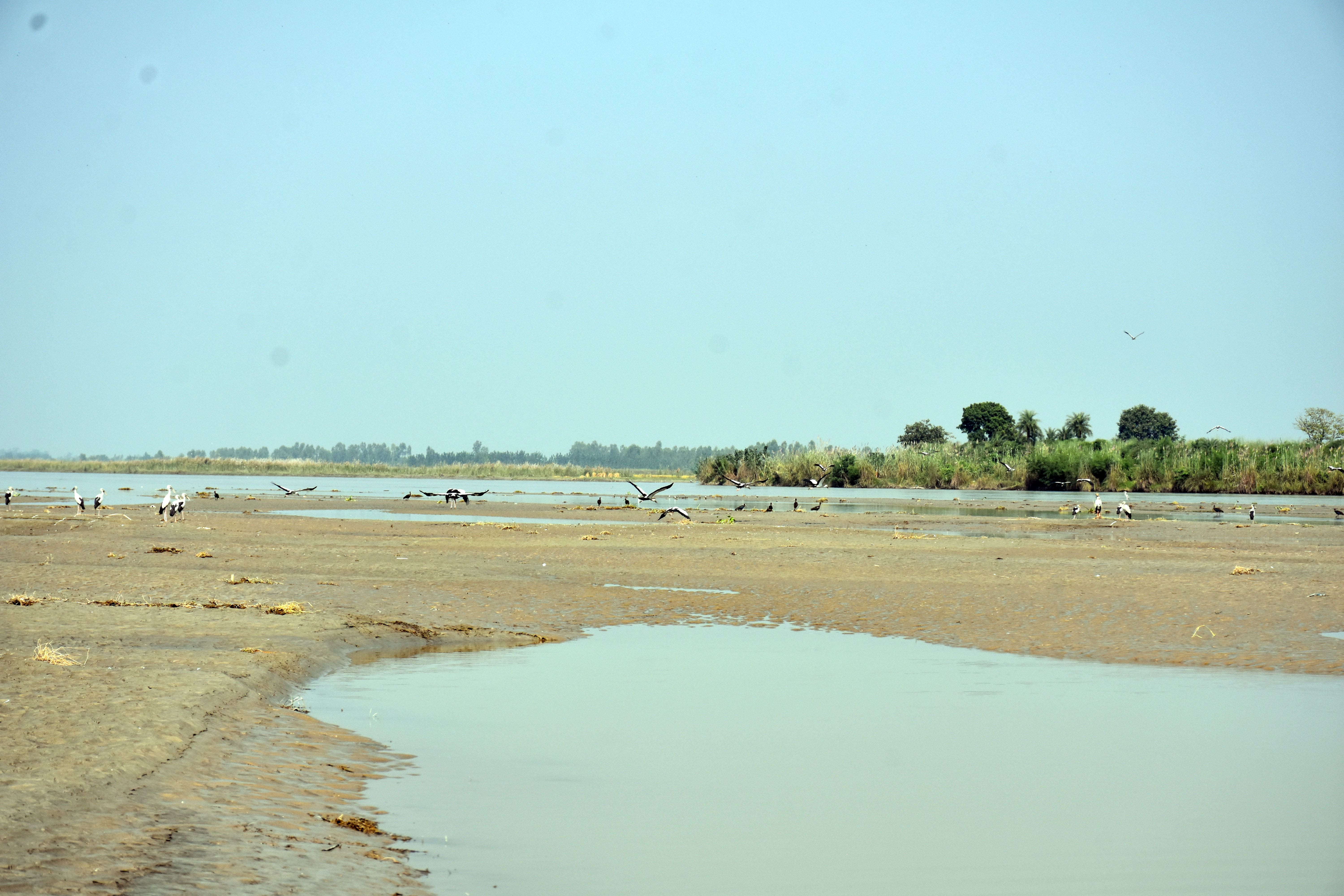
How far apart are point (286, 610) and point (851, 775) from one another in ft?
28.6

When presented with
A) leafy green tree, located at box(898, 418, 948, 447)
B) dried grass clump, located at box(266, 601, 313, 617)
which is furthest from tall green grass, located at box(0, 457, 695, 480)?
dried grass clump, located at box(266, 601, 313, 617)

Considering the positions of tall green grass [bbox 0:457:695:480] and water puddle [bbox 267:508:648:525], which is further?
tall green grass [bbox 0:457:695:480]

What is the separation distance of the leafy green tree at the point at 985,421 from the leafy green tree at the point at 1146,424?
2288cm

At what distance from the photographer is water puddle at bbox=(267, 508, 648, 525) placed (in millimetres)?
36688

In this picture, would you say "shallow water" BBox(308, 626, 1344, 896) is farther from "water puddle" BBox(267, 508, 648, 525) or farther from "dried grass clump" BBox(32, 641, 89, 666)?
"water puddle" BBox(267, 508, 648, 525)

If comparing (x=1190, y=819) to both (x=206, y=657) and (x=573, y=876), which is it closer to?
(x=573, y=876)

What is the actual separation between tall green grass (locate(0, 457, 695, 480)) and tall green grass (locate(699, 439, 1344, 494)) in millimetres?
33487

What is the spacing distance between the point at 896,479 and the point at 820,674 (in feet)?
222

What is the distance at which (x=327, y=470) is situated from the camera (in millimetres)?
123688

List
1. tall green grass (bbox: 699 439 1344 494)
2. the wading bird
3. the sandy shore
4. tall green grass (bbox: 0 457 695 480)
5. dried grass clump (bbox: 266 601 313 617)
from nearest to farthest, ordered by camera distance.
Answer: the sandy shore → dried grass clump (bbox: 266 601 313 617) → the wading bird → tall green grass (bbox: 699 439 1344 494) → tall green grass (bbox: 0 457 695 480)

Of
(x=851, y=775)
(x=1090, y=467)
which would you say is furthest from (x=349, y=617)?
(x=1090, y=467)

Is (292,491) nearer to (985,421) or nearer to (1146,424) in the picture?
(985,421)

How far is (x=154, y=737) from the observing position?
24.8 ft

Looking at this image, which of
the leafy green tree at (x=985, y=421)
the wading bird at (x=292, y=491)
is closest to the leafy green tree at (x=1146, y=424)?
the leafy green tree at (x=985, y=421)
